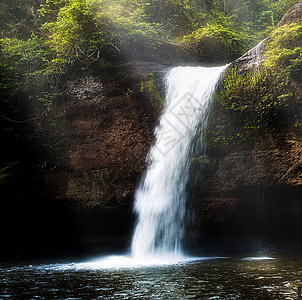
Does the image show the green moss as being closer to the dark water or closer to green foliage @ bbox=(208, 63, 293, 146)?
green foliage @ bbox=(208, 63, 293, 146)

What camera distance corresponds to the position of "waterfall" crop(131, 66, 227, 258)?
710 centimetres

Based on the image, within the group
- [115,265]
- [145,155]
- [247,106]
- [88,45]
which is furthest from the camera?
[88,45]

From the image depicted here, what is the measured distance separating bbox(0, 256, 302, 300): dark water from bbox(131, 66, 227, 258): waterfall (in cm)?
263

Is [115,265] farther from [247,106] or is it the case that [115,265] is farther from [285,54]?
[285,54]

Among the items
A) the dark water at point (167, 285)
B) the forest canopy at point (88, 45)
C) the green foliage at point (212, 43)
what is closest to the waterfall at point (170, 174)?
the dark water at point (167, 285)

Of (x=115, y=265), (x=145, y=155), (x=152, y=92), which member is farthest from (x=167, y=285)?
(x=152, y=92)

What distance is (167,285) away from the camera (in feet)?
11.2

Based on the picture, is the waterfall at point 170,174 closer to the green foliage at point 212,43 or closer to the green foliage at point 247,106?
the green foliage at point 247,106

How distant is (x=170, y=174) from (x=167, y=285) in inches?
154

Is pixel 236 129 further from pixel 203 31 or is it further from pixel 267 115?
pixel 203 31

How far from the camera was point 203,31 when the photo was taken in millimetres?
11398

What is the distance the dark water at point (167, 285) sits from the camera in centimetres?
294

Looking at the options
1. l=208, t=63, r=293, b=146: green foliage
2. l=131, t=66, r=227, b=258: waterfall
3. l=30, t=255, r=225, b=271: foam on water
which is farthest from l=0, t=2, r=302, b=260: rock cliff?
l=30, t=255, r=225, b=271: foam on water

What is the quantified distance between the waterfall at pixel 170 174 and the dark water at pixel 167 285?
8.63ft
